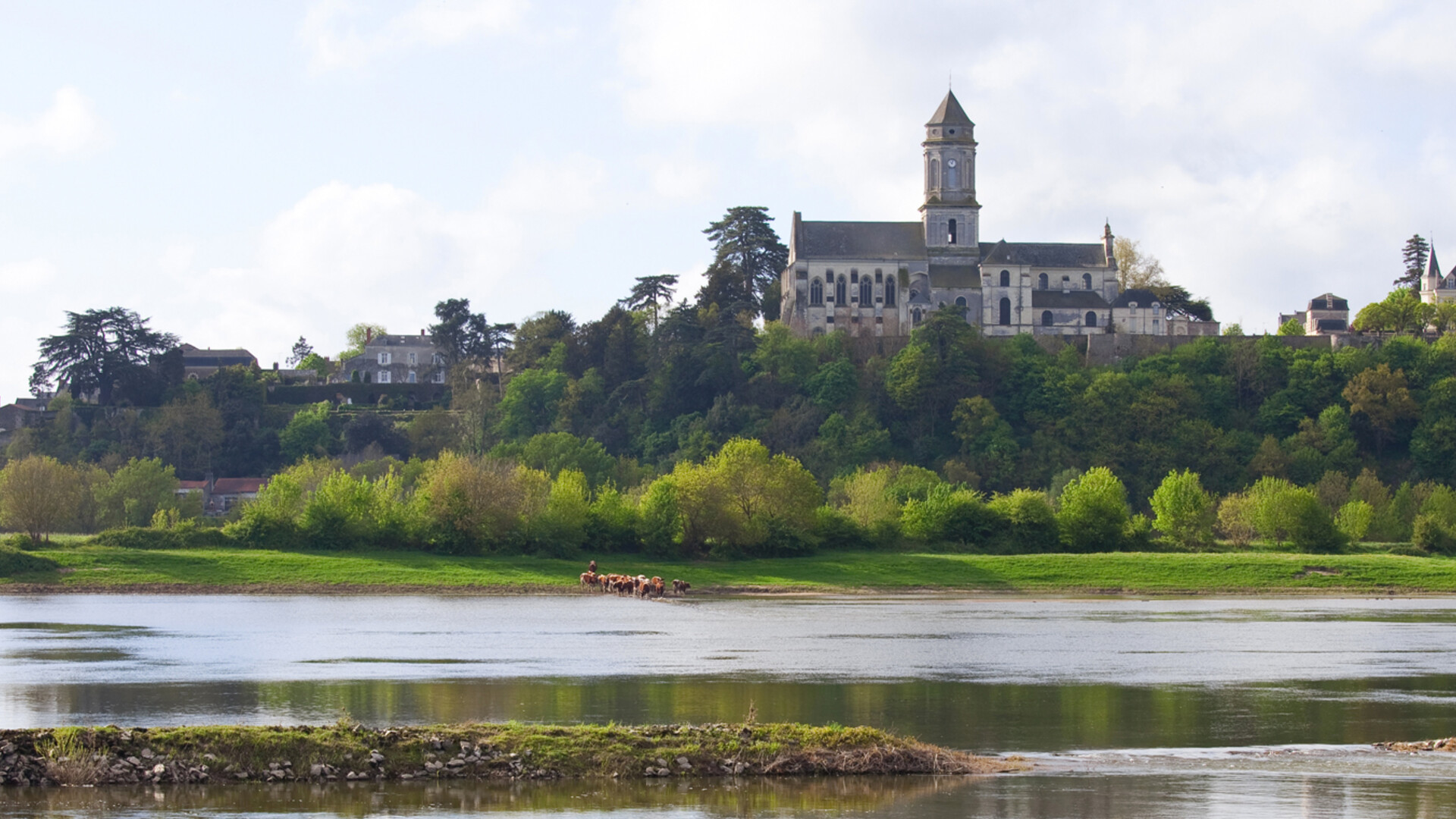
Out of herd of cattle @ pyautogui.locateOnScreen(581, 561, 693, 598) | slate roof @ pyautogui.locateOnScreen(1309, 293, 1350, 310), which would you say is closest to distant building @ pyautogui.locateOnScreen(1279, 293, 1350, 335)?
slate roof @ pyautogui.locateOnScreen(1309, 293, 1350, 310)

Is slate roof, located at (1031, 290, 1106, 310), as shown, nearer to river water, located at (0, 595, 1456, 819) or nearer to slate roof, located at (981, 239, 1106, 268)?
slate roof, located at (981, 239, 1106, 268)

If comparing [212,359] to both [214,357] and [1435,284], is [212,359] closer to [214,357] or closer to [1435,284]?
[214,357]

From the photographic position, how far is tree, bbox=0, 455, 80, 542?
66625 mm

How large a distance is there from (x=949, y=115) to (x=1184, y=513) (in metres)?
72.9

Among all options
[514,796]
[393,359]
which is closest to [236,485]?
[393,359]

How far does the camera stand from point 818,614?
2044 inches

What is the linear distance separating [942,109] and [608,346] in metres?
38.8

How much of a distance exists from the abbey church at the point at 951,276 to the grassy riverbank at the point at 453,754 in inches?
4155

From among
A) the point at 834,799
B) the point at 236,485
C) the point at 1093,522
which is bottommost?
the point at 834,799

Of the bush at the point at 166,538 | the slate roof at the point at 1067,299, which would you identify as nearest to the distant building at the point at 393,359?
the slate roof at the point at 1067,299

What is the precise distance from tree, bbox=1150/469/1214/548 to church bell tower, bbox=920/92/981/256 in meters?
62.4

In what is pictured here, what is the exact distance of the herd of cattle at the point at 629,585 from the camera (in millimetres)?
60406

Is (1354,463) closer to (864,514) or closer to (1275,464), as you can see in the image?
(1275,464)

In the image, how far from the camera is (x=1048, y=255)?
448ft
